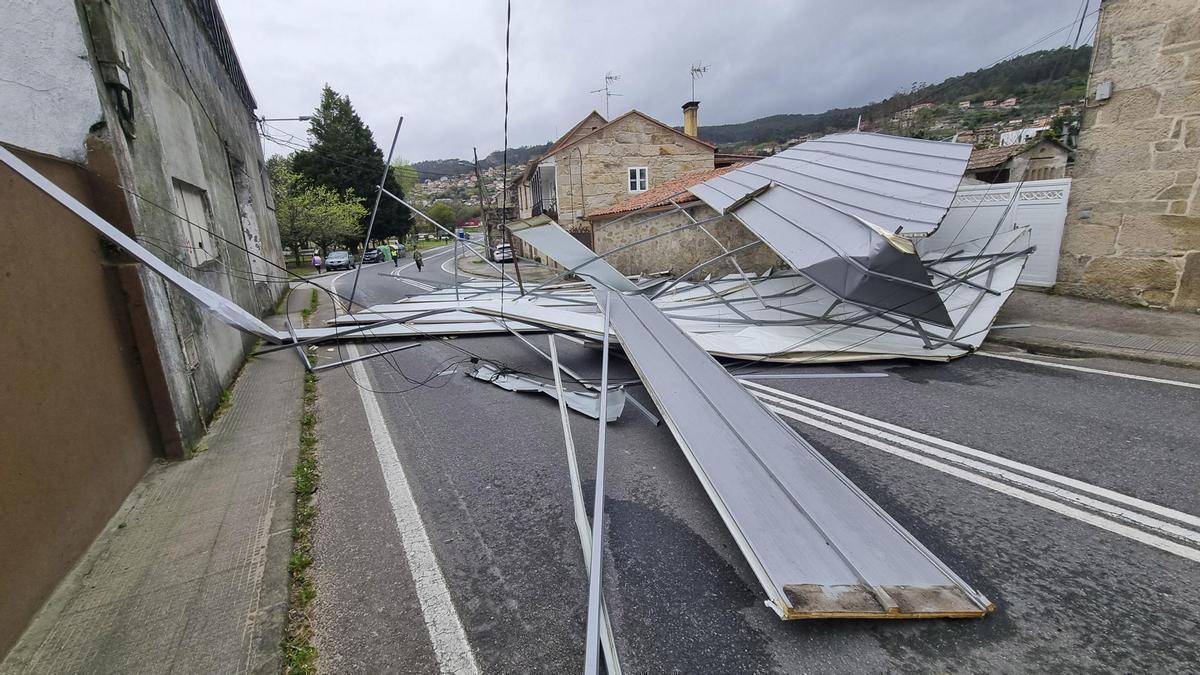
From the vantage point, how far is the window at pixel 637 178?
71.1ft

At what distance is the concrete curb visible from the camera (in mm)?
4988

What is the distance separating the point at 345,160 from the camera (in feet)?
124

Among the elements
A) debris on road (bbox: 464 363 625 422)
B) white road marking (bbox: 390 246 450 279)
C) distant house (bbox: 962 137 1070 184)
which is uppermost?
distant house (bbox: 962 137 1070 184)

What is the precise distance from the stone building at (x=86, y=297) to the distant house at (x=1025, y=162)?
19.3 meters

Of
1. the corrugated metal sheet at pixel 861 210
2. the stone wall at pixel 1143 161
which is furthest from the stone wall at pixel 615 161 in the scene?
the stone wall at pixel 1143 161

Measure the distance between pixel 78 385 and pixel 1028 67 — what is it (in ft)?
84.0

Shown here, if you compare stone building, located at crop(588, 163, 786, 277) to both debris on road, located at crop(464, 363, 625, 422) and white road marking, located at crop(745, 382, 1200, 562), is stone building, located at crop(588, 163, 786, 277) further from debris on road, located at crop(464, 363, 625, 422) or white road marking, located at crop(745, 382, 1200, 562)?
white road marking, located at crop(745, 382, 1200, 562)

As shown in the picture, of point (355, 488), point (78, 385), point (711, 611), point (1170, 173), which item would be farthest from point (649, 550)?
point (1170, 173)

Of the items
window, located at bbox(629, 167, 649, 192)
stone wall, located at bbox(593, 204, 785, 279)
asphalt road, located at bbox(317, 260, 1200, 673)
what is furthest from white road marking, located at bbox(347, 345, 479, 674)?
window, located at bbox(629, 167, 649, 192)

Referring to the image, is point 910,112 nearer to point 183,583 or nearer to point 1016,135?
point 1016,135

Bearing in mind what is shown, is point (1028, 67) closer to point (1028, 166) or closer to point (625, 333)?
point (1028, 166)

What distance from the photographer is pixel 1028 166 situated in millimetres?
15633

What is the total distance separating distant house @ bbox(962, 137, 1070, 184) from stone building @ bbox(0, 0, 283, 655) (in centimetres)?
1926

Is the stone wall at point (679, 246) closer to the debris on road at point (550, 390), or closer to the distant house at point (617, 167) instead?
the distant house at point (617, 167)
